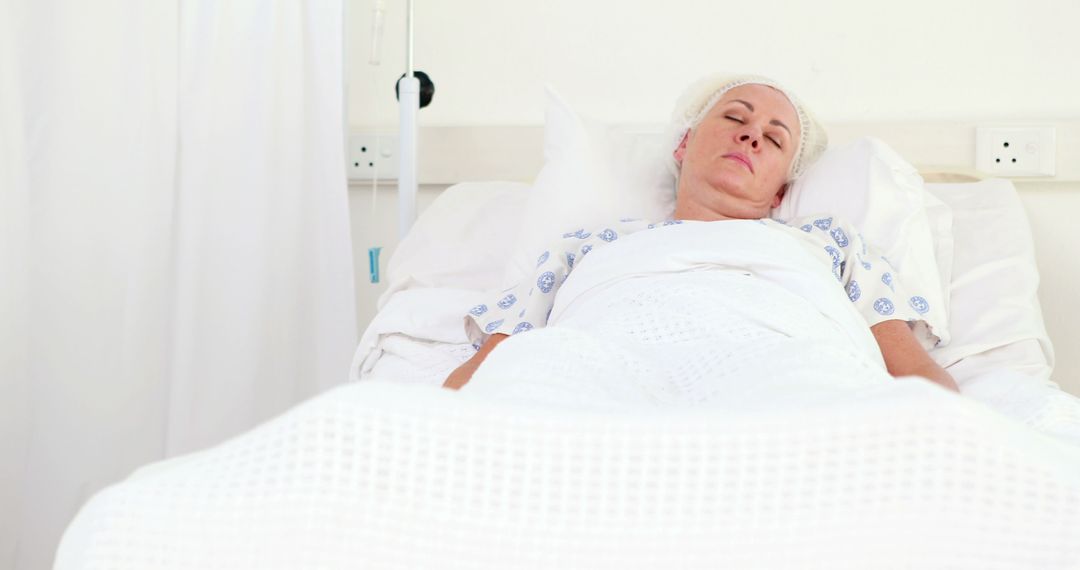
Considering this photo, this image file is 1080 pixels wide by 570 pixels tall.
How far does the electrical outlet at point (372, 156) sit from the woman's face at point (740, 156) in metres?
0.73

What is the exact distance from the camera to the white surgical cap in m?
1.93

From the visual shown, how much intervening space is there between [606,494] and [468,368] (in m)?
0.89

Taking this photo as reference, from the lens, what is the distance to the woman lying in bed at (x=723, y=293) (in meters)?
1.00

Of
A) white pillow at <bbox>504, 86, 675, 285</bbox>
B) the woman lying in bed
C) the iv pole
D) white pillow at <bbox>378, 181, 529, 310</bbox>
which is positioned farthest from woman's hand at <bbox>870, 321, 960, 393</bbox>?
the iv pole

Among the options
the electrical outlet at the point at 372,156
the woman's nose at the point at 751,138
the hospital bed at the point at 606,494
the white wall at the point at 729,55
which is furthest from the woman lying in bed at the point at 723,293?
the electrical outlet at the point at 372,156

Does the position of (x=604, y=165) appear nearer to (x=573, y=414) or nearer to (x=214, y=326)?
(x=214, y=326)

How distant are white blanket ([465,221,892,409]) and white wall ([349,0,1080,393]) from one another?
0.78 m

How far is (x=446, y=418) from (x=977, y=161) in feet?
5.87

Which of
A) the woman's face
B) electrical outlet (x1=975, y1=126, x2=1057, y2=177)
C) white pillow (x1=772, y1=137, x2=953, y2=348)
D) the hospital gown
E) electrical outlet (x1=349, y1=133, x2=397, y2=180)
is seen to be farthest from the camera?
electrical outlet (x1=349, y1=133, x2=397, y2=180)

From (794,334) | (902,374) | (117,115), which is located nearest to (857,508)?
(794,334)

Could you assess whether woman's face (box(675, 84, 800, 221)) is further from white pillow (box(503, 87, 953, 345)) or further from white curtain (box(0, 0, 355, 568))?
white curtain (box(0, 0, 355, 568))

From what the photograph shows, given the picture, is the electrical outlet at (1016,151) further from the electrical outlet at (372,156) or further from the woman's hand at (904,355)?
the electrical outlet at (372,156)

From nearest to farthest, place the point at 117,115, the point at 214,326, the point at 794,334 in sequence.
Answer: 1. the point at 794,334
2. the point at 117,115
3. the point at 214,326

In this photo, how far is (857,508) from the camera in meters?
0.67
